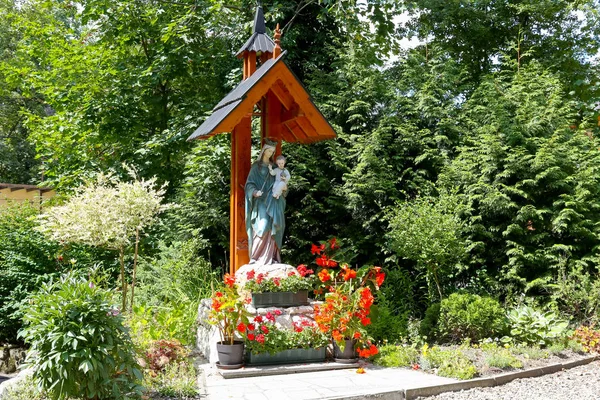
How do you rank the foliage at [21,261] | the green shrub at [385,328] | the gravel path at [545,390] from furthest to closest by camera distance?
the foliage at [21,261], the green shrub at [385,328], the gravel path at [545,390]

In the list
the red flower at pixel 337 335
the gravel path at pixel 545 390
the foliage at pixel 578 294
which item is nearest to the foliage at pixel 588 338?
the foliage at pixel 578 294

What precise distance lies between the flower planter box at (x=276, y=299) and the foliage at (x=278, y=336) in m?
0.19

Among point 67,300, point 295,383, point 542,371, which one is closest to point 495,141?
point 542,371

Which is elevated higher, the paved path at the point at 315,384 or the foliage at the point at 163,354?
the foliage at the point at 163,354

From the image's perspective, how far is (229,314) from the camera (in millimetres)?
5484

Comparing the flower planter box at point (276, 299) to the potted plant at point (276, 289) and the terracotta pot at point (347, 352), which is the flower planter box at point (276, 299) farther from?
the terracotta pot at point (347, 352)

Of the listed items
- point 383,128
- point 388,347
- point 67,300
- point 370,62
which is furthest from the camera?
point 370,62

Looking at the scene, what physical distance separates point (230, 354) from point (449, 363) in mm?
2482

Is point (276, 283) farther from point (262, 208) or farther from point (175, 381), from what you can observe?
point (175, 381)

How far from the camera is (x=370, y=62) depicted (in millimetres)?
9688

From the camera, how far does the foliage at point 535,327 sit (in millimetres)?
6773

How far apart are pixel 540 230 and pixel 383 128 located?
3134 millimetres

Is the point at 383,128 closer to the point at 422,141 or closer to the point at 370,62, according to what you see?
the point at 422,141

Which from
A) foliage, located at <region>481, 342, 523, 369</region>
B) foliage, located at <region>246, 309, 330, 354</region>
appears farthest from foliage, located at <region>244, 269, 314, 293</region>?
foliage, located at <region>481, 342, 523, 369</region>
